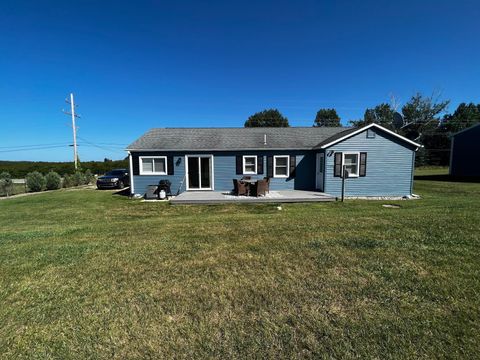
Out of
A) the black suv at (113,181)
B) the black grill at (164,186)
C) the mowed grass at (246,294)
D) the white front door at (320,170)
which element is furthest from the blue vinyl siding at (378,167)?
the black suv at (113,181)

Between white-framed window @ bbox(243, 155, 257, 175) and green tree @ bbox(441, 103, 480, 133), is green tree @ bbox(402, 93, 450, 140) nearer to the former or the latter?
green tree @ bbox(441, 103, 480, 133)

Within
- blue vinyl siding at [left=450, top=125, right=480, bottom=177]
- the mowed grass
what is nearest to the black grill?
the mowed grass

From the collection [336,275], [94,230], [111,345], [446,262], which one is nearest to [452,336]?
[336,275]

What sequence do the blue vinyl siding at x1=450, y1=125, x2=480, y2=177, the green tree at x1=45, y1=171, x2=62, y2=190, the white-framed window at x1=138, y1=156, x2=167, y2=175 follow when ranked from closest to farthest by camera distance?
the white-framed window at x1=138, y1=156, x2=167, y2=175 < the green tree at x1=45, y1=171, x2=62, y2=190 < the blue vinyl siding at x1=450, y1=125, x2=480, y2=177

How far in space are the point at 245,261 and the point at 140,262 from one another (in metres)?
1.76

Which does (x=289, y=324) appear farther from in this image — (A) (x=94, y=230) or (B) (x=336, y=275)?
(A) (x=94, y=230)

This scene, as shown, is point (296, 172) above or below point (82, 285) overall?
above

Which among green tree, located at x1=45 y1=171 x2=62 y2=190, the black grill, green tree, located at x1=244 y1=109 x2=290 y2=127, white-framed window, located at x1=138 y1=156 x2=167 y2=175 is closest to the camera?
the black grill

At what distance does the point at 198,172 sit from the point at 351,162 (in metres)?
8.60

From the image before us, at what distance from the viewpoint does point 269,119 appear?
168ft

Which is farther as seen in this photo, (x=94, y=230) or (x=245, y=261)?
(x=94, y=230)

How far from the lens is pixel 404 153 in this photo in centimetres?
1279

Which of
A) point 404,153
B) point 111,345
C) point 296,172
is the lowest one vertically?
point 111,345

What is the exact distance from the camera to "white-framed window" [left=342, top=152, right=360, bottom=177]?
12758 mm
